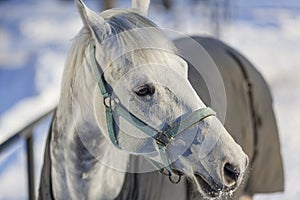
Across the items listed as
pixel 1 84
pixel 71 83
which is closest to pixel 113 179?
pixel 71 83

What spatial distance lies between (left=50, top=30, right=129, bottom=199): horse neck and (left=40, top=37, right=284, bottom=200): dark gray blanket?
16 centimetres

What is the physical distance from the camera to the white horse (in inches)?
52.4

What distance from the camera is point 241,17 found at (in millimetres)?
7953

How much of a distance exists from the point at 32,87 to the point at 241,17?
3.70m

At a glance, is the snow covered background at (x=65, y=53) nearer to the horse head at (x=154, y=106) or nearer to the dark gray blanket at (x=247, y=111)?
the dark gray blanket at (x=247, y=111)

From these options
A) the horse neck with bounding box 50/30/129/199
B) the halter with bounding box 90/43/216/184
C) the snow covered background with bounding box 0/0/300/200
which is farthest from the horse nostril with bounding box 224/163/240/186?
the snow covered background with bounding box 0/0/300/200

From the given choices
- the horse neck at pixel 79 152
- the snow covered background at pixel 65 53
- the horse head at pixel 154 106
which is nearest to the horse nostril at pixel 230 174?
the horse head at pixel 154 106

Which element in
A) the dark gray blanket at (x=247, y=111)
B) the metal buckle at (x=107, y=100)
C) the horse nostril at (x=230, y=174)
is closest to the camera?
the horse nostril at (x=230, y=174)

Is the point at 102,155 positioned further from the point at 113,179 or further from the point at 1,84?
the point at 1,84

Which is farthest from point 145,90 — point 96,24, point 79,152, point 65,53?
point 65,53

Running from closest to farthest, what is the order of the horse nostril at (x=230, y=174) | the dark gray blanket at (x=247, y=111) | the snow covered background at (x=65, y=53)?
the horse nostril at (x=230, y=174) < the dark gray blanket at (x=247, y=111) < the snow covered background at (x=65, y=53)

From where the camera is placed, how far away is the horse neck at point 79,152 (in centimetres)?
150

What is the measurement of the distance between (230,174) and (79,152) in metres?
0.42

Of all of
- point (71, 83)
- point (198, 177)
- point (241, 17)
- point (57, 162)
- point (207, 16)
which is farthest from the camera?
point (241, 17)
